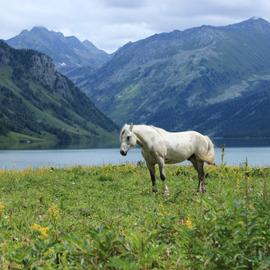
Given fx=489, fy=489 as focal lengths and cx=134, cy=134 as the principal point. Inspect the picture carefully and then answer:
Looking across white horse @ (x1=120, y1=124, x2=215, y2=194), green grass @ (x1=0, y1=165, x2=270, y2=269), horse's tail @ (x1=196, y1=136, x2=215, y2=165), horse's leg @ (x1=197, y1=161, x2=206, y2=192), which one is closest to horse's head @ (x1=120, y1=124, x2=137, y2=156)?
white horse @ (x1=120, y1=124, x2=215, y2=194)

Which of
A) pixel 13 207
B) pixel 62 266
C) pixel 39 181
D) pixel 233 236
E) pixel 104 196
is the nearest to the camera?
pixel 233 236

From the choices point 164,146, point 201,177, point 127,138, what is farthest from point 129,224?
point 201,177

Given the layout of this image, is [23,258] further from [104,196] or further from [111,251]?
[104,196]

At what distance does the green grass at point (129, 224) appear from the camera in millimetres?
6465

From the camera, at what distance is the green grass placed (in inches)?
255

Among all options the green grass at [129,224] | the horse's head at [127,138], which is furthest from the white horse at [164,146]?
the green grass at [129,224]

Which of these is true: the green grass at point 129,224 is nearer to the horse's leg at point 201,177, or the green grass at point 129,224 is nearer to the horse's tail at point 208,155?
the horse's leg at point 201,177

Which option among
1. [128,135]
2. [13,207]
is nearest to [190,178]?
Result: [128,135]

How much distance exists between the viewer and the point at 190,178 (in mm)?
27094

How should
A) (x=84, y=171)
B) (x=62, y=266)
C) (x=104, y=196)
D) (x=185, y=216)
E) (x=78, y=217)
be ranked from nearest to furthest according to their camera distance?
(x=62, y=266) < (x=185, y=216) < (x=78, y=217) < (x=104, y=196) < (x=84, y=171)

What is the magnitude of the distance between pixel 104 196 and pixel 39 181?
7.09 meters

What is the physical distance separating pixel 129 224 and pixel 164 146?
33.1 ft

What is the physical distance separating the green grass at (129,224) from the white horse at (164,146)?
1.25m

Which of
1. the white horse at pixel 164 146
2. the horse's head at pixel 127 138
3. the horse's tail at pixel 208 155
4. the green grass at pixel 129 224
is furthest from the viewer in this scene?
the horse's tail at pixel 208 155
